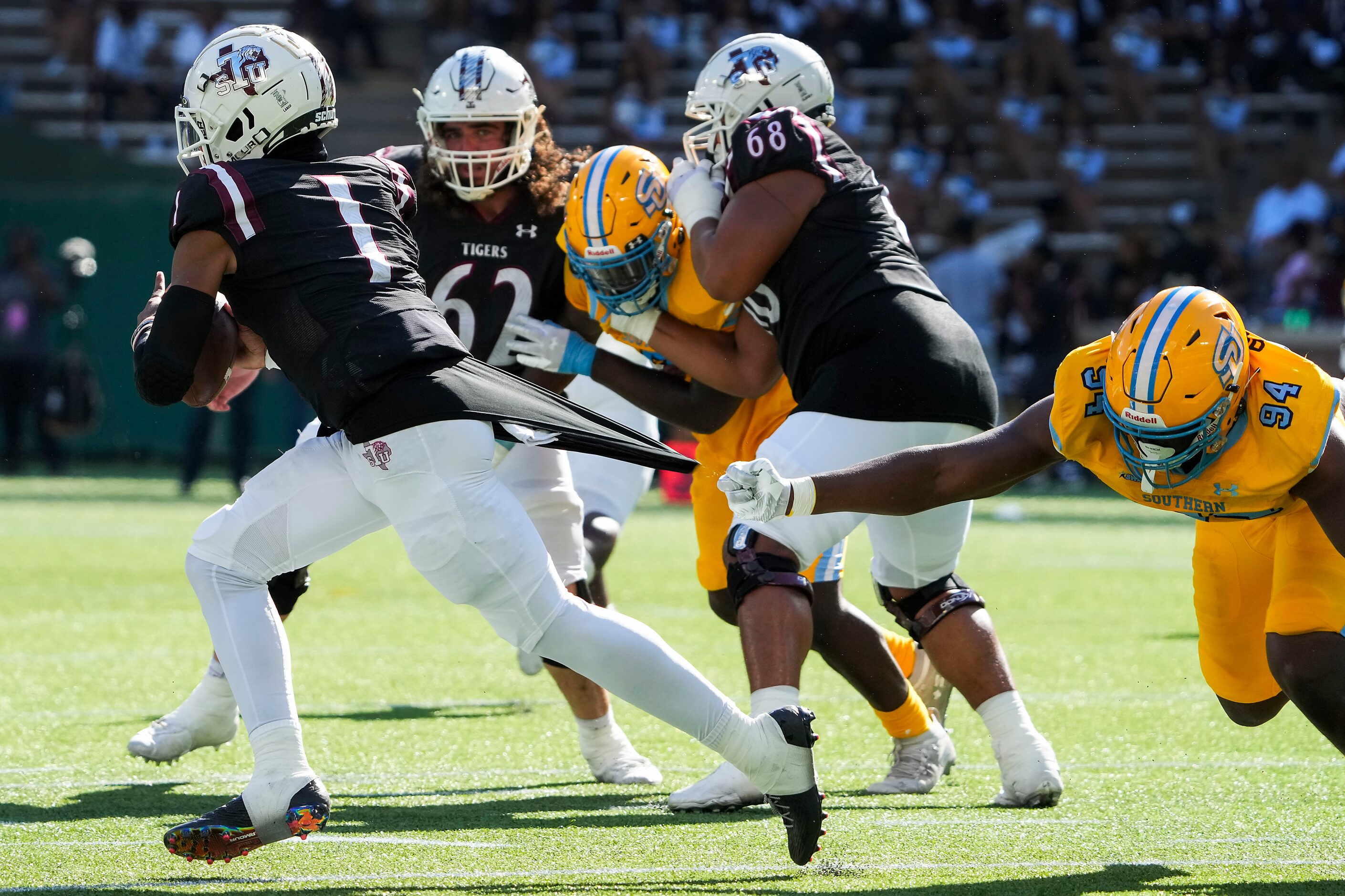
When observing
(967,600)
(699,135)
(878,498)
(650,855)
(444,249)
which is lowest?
(650,855)

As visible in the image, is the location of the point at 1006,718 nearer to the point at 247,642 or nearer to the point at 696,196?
the point at 696,196

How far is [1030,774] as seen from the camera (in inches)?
159

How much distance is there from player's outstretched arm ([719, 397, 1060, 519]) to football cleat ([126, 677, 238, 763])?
6.21ft

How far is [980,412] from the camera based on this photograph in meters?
4.00

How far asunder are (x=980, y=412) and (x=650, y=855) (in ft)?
4.36

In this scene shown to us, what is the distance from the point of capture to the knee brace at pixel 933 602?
13.9 feet

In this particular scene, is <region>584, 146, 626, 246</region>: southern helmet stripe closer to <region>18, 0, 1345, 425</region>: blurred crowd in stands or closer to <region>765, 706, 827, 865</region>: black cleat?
<region>765, 706, 827, 865</region>: black cleat

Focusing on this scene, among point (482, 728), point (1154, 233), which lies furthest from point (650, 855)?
point (1154, 233)

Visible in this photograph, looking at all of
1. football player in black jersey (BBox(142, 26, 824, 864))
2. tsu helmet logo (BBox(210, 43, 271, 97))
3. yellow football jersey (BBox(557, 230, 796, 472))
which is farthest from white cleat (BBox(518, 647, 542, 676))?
tsu helmet logo (BBox(210, 43, 271, 97))

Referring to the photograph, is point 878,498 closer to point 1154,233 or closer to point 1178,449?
point 1178,449

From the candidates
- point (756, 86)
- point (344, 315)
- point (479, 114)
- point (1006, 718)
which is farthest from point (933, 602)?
point (479, 114)

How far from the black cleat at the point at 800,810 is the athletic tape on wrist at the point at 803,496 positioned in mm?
429

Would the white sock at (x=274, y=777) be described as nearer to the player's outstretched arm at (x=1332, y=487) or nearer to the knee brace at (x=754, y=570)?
the knee brace at (x=754, y=570)

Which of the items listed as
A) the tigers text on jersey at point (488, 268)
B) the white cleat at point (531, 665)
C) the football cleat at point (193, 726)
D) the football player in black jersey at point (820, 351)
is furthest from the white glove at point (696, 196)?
the white cleat at point (531, 665)
